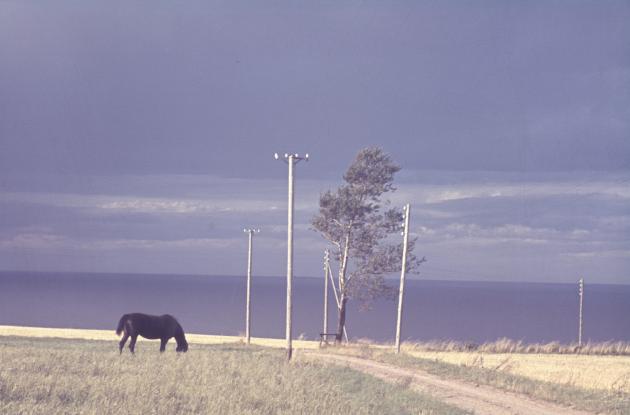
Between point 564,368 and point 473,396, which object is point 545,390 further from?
point 564,368

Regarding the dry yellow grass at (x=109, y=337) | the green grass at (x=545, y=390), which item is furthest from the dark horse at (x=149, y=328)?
the dry yellow grass at (x=109, y=337)

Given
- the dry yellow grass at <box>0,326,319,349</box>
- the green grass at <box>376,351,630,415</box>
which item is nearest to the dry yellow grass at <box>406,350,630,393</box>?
the green grass at <box>376,351,630,415</box>

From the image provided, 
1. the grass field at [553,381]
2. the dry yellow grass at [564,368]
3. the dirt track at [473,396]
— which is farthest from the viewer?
the dry yellow grass at [564,368]

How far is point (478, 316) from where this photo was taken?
16988 centimetres

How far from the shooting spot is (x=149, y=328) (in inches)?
1241

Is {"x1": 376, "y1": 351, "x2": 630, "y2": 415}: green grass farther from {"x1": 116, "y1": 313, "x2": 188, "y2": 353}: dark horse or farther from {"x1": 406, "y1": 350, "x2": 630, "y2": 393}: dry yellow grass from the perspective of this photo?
{"x1": 116, "y1": 313, "x2": 188, "y2": 353}: dark horse

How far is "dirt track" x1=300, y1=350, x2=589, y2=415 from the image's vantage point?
62.3 feet

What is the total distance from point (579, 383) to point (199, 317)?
123 meters

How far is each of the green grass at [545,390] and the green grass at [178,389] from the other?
10.8 ft

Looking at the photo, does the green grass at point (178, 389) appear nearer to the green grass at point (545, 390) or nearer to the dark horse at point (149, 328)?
the green grass at point (545, 390)

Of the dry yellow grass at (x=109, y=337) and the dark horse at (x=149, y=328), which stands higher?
the dark horse at (x=149, y=328)

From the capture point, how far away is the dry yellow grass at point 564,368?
2633 cm

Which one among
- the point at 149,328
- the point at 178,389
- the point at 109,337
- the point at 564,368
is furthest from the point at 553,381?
the point at 109,337

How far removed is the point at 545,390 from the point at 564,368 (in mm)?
15811
